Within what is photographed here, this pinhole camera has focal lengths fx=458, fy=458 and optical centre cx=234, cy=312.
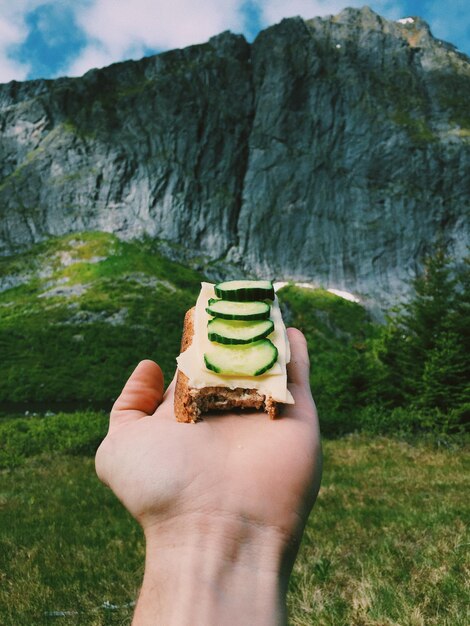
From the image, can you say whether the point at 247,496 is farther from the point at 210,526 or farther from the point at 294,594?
the point at 294,594

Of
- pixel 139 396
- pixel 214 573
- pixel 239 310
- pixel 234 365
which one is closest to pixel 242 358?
pixel 234 365

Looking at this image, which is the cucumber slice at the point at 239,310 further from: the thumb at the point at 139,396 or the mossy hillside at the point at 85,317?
the mossy hillside at the point at 85,317

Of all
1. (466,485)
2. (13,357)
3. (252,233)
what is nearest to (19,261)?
(13,357)

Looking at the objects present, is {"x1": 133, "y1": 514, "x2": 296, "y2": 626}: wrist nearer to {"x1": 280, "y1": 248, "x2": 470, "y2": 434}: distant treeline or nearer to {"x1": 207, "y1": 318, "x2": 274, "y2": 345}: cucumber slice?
{"x1": 207, "y1": 318, "x2": 274, "y2": 345}: cucumber slice

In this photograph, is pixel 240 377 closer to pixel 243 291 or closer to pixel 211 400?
pixel 211 400

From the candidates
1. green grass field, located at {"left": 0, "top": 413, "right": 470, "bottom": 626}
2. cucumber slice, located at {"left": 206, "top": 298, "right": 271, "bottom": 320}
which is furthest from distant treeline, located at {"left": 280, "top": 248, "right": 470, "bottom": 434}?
cucumber slice, located at {"left": 206, "top": 298, "right": 271, "bottom": 320}

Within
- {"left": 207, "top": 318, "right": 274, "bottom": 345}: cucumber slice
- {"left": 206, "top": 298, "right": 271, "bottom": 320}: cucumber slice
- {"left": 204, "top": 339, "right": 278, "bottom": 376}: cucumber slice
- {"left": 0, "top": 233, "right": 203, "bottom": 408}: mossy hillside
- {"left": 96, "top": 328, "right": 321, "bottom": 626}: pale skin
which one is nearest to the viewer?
{"left": 96, "top": 328, "right": 321, "bottom": 626}: pale skin

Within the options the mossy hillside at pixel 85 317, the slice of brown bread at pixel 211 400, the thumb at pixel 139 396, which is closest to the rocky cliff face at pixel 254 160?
the mossy hillside at pixel 85 317
